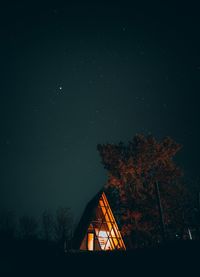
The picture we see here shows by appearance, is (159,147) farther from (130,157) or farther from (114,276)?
(114,276)

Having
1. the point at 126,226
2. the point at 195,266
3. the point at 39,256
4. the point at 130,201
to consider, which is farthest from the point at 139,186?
the point at 195,266

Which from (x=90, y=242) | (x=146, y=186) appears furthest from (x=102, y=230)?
(x=146, y=186)

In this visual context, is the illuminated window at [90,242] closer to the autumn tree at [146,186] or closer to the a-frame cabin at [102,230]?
the a-frame cabin at [102,230]

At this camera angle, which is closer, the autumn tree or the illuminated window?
the illuminated window

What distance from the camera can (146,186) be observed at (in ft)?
81.6

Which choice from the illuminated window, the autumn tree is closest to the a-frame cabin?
the illuminated window

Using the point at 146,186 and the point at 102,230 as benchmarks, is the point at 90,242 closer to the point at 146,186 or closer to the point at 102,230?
the point at 102,230

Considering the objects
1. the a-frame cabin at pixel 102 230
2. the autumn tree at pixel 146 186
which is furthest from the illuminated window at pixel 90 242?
the autumn tree at pixel 146 186

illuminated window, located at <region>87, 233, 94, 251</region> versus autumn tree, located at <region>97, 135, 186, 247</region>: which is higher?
autumn tree, located at <region>97, 135, 186, 247</region>

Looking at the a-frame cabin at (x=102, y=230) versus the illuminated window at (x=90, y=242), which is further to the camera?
the illuminated window at (x=90, y=242)

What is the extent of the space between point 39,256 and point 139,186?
1681 cm

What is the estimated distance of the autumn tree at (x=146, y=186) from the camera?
2388cm

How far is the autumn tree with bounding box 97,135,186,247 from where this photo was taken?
78.3 ft

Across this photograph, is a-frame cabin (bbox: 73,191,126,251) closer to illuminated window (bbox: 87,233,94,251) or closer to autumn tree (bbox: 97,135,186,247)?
illuminated window (bbox: 87,233,94,251)
